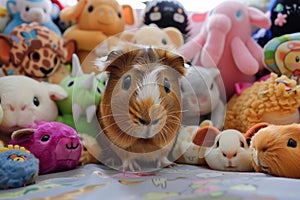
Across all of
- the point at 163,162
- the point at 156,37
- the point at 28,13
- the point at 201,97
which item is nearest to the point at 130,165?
the point at 163,162

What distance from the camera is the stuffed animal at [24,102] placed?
1.08 metres

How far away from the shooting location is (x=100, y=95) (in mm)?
981

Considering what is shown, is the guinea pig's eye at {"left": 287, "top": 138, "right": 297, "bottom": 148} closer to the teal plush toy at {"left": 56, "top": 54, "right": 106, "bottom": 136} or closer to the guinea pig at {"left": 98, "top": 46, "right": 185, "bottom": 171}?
the guinea pig at {"left": 98, "top": 46, "right": 185, "bottom": 171}

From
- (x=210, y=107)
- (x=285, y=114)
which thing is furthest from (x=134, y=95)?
(x=285, y=114)

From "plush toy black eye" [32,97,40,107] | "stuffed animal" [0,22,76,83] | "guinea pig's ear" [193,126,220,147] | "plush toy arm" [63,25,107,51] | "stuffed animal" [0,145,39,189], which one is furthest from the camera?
"plush toy arm" [63,25,107,51]

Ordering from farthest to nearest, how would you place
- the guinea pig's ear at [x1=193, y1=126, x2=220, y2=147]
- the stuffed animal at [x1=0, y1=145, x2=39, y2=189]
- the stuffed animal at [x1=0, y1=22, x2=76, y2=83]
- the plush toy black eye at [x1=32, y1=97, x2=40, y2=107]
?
the stuffed animal at [x1=0, y1=22, x2=76, y2=83] → the plush toy black eye at [x1=32, y1=97, x2=40, y2=107] → the guinea pig's ear at [x1=193, y1=126, x2=220, y2=147] → the stuffed animal at [x1=0, y1=145, x2=39, y2=189]

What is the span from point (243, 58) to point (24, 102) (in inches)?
26.6

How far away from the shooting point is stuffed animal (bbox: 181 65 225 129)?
94 centimetres

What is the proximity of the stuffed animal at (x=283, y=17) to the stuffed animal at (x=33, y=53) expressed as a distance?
2.28 feet

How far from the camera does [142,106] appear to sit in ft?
2.61

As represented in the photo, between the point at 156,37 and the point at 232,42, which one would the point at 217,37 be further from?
the point at 156,37

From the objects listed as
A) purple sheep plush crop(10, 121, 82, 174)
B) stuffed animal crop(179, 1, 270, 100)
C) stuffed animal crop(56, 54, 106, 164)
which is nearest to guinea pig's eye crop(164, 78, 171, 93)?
stuffed animal crop(56, 54, 106, 164)

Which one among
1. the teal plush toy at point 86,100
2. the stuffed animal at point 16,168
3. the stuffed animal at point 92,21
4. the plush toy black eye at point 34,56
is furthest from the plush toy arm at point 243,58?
the stuffed animal at point 16,168

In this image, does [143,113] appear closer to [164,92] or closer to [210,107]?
[164,92]
